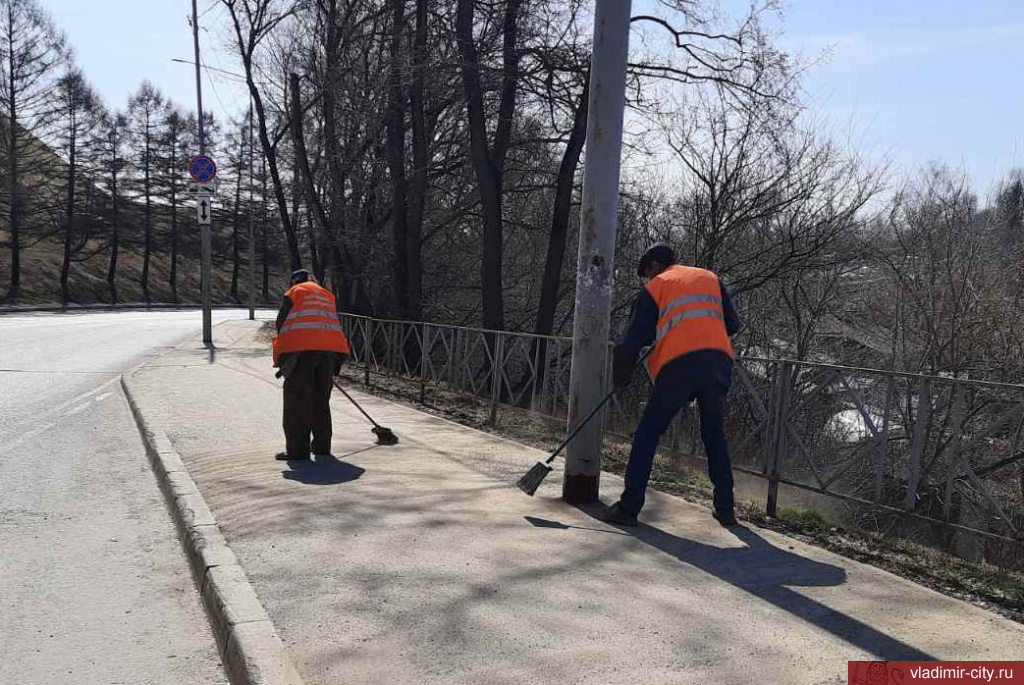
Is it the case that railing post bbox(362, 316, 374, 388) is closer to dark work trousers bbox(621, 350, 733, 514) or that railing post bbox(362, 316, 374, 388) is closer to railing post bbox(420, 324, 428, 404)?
railing post bbox(420, 324, 428, 404)

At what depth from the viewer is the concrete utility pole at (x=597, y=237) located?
5.34 metres

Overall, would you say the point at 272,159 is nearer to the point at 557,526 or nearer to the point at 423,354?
the point at 423,354

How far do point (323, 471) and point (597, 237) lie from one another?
9.27 ft

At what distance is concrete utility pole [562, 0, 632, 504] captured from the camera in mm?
5340

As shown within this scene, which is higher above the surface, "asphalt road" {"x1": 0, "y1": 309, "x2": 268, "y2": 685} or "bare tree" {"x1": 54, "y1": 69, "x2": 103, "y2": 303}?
"bare tree" {"x1": 54, "y1": 69, "x2": 103, "y2": 303}

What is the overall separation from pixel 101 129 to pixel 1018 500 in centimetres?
5017

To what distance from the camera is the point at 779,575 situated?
4.06 meters

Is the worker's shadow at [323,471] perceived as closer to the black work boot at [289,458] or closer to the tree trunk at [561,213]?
the black work boot at [289,458]

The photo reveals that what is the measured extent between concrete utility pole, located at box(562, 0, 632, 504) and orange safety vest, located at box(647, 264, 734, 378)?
68 cm

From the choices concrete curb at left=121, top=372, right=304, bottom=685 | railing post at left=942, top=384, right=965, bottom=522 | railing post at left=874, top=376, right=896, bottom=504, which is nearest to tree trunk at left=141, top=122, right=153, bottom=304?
concrete curb at left=121, top=372, right=304, bottom=685

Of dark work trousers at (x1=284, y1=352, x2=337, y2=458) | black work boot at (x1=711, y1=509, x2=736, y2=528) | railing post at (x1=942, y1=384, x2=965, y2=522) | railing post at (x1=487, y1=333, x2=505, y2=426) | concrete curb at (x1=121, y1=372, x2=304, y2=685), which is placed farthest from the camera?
railing post at (x1=487, y1=333, x2=505, y2=426)

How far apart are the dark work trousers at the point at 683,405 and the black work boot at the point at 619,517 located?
3 cm

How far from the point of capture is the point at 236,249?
6341 centimetres

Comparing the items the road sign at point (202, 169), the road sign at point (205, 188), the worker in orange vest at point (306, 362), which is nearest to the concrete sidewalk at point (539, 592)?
the worker in orange vest at point (306, 362)
